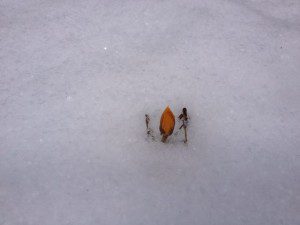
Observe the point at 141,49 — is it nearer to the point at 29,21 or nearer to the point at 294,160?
the point at 29,21

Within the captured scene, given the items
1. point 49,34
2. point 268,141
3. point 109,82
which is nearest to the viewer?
point 268,141

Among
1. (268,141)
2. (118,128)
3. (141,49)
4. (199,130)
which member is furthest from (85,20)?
(268,141)

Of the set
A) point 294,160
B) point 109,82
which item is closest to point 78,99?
point 109,82

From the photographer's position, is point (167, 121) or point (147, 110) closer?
point (167, 121)

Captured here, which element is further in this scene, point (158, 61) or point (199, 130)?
point (158, 61)

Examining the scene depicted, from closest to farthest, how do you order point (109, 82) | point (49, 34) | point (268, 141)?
point (268, 141), point (109, 82), point (49, 34)

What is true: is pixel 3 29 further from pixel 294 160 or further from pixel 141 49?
pixel 294 160

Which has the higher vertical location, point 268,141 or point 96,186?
point 268,141

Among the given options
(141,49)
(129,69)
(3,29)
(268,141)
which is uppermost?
(3,29)
